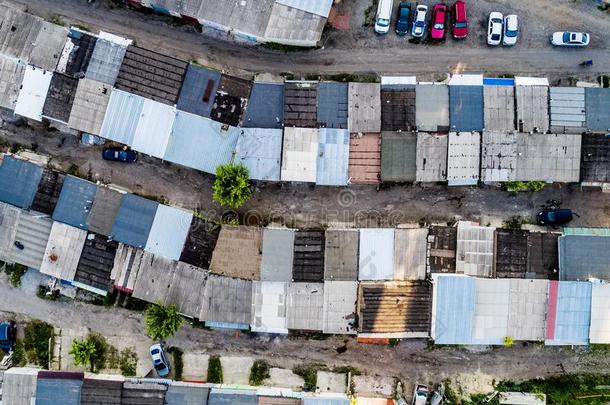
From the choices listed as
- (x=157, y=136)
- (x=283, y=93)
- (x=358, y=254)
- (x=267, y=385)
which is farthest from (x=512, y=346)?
(x=157, y=136)

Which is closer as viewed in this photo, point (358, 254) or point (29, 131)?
point (358, 254)

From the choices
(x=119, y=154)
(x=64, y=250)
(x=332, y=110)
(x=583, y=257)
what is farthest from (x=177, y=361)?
(x=583, y=257)

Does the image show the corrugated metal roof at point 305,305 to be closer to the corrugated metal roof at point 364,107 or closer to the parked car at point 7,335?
the corrugated metal roof at point 364,107

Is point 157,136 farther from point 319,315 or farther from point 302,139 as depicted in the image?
point 319,315

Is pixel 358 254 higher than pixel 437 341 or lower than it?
higher

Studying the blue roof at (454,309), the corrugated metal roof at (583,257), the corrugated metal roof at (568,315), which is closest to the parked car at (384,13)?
the blue roof at (454,309)

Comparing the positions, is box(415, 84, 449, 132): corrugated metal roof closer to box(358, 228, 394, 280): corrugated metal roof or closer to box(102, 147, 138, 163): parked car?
box(358, 228, 394, 280): corrugated metal roof

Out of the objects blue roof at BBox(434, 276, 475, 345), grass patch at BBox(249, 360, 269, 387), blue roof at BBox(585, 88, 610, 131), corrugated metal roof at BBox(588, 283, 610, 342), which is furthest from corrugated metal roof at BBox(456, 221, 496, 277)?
grass patch at BBox(249, 360, 269, 387)

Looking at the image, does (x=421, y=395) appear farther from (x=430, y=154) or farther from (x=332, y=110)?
(x=332, y=110)
